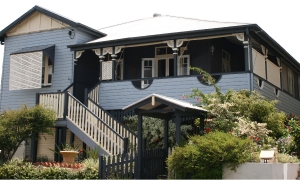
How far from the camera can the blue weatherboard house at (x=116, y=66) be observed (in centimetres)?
1652

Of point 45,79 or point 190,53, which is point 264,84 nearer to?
point 190,53

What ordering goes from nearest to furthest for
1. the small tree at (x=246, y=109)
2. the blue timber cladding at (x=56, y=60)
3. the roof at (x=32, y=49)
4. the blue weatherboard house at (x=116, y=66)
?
the small tree at (x=246, y=109), the blue weatherboard house at (x=116, y=66), the blue timber cladding at (x=56, y=60), the roof at (x=32, y=49)

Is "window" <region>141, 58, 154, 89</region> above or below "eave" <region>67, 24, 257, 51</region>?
below

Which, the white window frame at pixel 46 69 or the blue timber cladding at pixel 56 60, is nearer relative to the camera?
the blue timber cladding at pixel 56 60

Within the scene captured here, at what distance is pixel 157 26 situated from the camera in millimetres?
21109

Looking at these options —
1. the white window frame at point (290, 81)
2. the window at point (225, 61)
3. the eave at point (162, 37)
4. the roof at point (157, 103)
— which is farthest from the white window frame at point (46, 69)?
the white window frame at point (290, 81)

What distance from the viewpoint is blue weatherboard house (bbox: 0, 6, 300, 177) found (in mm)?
16516

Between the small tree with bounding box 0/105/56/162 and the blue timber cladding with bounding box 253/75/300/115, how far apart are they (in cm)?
846

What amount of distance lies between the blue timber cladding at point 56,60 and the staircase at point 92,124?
313 cm

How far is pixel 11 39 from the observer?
22906 mm

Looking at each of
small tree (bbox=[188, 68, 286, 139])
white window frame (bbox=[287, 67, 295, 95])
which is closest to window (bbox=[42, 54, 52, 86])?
small tree (bbox=[188, 68, 286, 139])

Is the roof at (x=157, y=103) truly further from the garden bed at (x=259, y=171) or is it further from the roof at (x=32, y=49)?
the roof at (x=32, y=49)

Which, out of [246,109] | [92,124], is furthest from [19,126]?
[246,109]

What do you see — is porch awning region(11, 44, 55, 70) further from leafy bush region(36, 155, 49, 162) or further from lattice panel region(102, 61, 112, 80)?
leafy bush region(36, 155, 49, 162)
